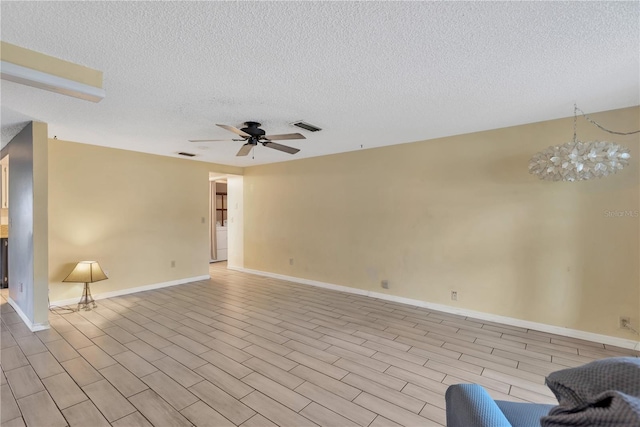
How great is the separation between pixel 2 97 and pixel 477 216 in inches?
200

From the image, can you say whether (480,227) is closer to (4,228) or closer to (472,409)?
(472,409)

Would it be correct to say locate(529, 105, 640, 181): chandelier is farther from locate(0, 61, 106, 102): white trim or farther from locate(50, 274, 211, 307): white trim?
locate(50, 274, 211, 307): white trim

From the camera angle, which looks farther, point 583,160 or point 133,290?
point 133,290

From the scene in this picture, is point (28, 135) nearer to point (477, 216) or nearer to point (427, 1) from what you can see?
point (427, 1)

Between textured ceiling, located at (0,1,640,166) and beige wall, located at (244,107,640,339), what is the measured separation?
2.09ft

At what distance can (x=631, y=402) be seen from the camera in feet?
1.84

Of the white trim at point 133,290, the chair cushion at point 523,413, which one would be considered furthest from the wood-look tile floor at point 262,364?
the chair cushion at point 523,413

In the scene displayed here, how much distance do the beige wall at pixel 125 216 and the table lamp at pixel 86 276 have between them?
13.0 inches

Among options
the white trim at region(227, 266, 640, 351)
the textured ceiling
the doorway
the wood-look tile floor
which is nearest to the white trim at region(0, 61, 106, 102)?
the textured ceiling

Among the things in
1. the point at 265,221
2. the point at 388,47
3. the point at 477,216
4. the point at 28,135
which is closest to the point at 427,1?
the point at 388,47

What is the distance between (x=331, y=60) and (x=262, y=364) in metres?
2.53

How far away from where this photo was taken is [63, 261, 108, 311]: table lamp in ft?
12.7

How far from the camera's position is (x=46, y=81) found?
187cm

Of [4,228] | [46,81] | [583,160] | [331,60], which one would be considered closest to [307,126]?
[331,60]
